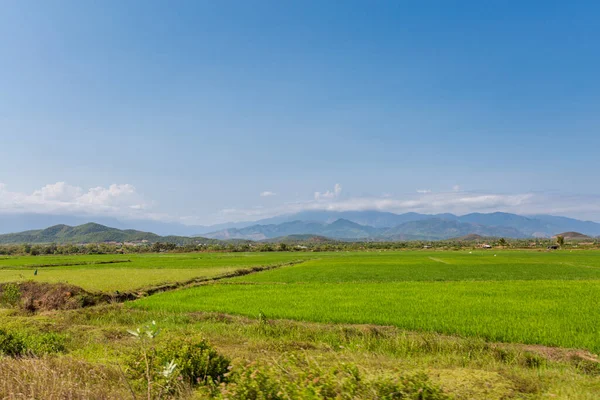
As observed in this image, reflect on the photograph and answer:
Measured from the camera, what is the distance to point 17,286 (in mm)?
21094

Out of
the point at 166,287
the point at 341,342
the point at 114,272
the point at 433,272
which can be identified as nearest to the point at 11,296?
the point at 166,287

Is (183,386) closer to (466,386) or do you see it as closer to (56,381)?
(56,381)

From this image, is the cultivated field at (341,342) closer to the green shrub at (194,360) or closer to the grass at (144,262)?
the green shrub at (194,360)

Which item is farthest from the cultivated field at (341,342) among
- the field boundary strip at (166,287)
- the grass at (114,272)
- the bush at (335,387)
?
the grass at (114,272)

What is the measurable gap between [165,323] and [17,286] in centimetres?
1329

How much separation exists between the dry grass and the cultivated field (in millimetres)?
26

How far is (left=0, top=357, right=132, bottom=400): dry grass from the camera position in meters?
4.53

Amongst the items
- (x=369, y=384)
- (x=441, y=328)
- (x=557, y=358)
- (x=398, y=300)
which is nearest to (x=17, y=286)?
(x=398, y=300)

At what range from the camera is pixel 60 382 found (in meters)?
4.89

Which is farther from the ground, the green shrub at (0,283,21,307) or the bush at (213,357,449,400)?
the bush at (213,357,449,400)

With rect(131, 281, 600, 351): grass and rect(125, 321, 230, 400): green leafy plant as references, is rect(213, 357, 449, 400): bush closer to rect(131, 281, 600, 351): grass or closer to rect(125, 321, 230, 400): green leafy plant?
rect(125, 321, 230, 400): green leafy plant

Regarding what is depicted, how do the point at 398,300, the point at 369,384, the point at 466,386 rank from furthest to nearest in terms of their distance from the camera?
the point at 398,300
the point at 466,386
the point at 369,384

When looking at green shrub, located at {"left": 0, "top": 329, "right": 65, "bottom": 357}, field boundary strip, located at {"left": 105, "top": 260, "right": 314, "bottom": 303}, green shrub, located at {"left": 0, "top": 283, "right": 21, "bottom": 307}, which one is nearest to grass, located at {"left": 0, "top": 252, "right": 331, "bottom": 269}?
field boundary strip, located at {"left": 105, "top": 260, "right": 314, "bottom": 303}

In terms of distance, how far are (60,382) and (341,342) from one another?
7.46 metres
